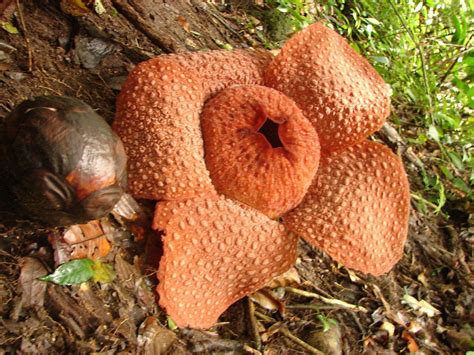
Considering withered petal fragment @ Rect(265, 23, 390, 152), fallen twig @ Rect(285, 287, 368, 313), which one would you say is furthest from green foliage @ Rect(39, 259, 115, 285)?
withered petal fragment @ Rect(265, 23, 390, 152)

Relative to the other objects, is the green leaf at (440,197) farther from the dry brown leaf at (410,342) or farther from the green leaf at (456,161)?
the dry brown leaf at (410,342)

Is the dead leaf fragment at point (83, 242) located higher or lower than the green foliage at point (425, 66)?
lower

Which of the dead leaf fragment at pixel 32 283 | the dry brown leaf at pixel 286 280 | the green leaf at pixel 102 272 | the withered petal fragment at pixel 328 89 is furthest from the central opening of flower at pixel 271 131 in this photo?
the dead leaf fragment at pixel 32 283

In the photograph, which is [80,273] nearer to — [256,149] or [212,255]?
[212,255]

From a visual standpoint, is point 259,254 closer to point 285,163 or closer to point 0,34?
point 285,163

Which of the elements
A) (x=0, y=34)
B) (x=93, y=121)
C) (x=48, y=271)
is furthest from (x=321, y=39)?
(x=48, y=271)

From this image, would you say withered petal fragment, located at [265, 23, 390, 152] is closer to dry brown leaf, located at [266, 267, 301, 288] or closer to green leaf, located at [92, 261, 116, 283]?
dry brown leaf, located at [266, 267, 301, 288]
